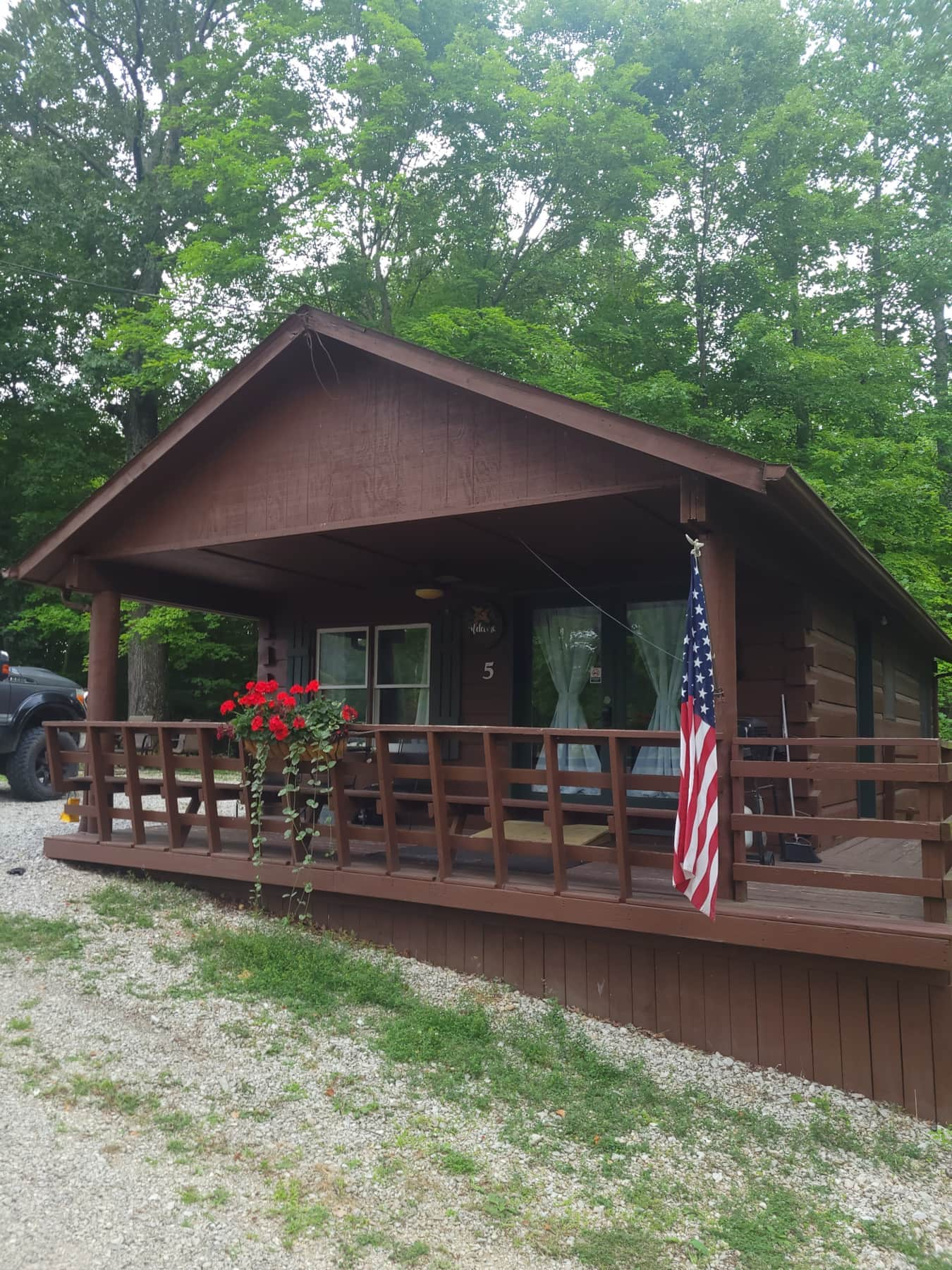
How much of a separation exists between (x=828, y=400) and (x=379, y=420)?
10.8 m

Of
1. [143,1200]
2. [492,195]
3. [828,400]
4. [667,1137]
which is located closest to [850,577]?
[667,1137]

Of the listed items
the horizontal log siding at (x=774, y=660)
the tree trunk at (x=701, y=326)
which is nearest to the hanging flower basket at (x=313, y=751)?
the horizontal log siding at (x=774, y=660)

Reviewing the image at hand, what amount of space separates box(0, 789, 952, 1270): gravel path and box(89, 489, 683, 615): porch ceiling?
3.03 m

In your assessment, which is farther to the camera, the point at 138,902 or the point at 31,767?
the point at 31,767

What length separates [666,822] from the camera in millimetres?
7371

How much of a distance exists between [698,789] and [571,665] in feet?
11.1

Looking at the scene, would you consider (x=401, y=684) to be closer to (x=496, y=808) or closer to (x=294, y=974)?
(x=496, y=808)

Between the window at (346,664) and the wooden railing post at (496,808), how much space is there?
3.84m

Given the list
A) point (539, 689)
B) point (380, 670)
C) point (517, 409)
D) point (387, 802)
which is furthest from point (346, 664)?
point (517, 409)

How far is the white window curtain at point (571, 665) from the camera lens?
789 centimetres

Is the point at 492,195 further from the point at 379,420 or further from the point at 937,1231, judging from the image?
the point at 937,1231

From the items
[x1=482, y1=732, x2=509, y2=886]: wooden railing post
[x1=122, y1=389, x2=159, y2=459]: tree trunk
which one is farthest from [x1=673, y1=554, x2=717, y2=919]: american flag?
[x1=122, y1=389, x2=159, y2=459]: tree trunk

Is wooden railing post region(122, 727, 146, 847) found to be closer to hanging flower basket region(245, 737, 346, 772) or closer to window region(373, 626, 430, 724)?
hanging flower basket region(245, 737, 346, 772)

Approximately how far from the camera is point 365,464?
633 centimetres
